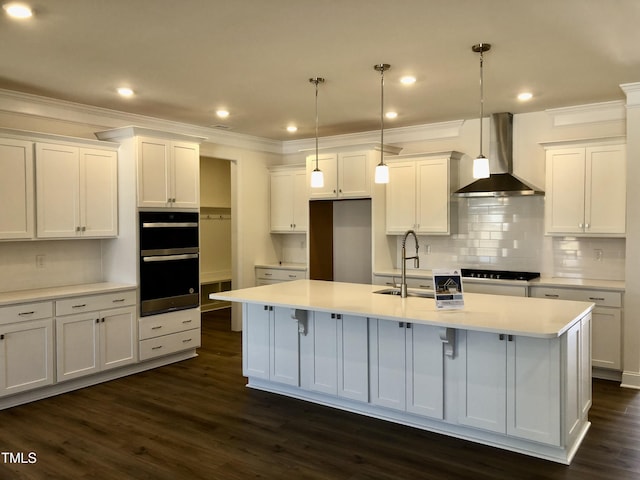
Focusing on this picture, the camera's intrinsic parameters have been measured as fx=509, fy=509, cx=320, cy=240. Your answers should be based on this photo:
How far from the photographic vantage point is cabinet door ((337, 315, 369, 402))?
3.79 metres

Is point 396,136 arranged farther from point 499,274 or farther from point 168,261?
point 168,261

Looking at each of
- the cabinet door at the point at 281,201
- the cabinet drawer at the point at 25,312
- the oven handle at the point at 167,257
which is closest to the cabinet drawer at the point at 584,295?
the cabinet door at the point at 281,201

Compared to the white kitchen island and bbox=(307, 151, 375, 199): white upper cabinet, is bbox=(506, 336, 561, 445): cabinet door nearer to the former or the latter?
the white kitchen island

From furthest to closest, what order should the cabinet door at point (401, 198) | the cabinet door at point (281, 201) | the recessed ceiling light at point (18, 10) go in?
the cabinet door at point (281, 201) < the cabinet door at point (401, 198) < the recessed ceiling light at point (18, 10)

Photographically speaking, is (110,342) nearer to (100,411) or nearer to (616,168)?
(100,411)

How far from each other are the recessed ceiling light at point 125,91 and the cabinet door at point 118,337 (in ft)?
6.52

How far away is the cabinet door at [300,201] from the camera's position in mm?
6832

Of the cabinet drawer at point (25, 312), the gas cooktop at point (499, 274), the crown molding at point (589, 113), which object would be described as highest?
the crown molding at point (589, 113)

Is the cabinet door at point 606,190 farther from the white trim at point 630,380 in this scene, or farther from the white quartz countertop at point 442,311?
the white quartz countertop at point 442,311

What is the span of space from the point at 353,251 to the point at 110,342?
318cm

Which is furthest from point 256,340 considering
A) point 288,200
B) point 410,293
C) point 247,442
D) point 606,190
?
point 606,190

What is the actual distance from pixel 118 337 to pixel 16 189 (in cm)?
159

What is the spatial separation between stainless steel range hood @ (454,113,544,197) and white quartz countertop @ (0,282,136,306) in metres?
3.62

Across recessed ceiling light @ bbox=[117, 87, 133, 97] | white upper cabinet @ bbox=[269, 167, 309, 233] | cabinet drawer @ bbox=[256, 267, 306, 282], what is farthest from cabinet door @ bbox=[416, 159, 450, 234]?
recessed ceiling light @ bbox=[117, 87, 133, 97]
